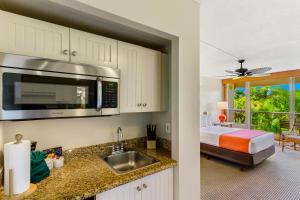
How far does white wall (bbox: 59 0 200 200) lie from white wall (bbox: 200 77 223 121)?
5.15m

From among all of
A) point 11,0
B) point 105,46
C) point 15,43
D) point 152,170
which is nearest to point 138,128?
point 152,170

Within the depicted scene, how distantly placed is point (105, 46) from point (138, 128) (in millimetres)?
1152

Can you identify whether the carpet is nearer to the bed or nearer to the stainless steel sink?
the bed

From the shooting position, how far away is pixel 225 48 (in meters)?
3.48

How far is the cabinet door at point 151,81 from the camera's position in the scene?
1.93 m

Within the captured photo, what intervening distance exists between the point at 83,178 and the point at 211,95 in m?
6.77

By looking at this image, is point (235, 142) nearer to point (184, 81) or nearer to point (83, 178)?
point (184, 81)

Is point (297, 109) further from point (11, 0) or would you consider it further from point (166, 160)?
point (11, 0)

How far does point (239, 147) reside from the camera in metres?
3.71

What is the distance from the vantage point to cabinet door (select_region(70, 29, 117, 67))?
1.48 metres

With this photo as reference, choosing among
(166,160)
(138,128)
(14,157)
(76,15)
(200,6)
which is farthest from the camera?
(138,128)

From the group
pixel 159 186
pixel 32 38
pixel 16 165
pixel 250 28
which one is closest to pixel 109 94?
pixel 32 38

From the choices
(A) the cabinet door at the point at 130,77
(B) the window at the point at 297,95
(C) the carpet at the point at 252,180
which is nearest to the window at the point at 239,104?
(B) the window at the point at 297,95

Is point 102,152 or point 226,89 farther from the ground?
point 226,89
